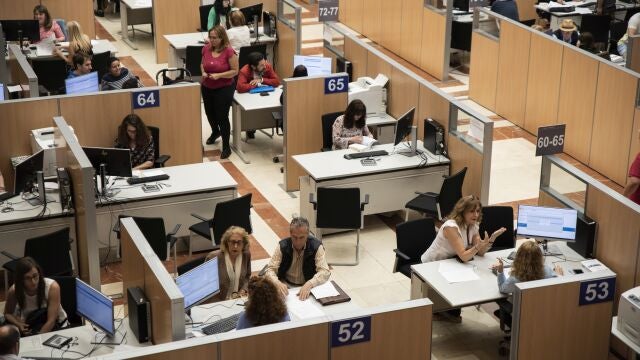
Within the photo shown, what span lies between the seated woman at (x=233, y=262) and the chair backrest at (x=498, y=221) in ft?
7.03

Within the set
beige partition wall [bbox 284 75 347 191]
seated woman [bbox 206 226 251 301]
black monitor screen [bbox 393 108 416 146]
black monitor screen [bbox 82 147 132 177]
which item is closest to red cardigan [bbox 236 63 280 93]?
beige partition wall [bbox 284 75 347 191]

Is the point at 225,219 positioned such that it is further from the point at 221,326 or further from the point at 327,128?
the point at 327,128

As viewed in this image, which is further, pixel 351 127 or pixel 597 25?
pixel 597 25

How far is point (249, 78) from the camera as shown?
1157cm

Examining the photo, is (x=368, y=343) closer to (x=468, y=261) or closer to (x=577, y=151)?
(x=468, y=261)

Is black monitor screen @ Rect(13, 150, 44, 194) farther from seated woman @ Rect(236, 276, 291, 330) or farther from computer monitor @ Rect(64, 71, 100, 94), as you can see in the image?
seated woman @ Rect(236, 276, 291, 330)

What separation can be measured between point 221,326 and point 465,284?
6.22 feet

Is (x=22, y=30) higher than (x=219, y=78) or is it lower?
higher

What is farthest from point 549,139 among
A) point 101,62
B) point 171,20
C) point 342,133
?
point 171,20

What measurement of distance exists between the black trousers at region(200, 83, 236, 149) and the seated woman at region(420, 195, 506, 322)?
165 inches

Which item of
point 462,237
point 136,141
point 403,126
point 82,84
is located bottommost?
point 462,237

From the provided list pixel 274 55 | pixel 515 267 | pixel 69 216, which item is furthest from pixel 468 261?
pixel 274 55

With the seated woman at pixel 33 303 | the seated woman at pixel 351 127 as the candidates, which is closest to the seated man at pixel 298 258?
the seated woman at pixel 33 303

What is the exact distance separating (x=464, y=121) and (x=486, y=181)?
25.3 inches
